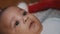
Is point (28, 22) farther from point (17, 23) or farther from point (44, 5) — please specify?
point (44, 5)

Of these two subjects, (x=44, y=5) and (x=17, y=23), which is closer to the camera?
(x=17, y=23)

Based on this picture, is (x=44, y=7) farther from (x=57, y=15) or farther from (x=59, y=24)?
(x=59, y=24)

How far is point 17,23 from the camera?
85 cm

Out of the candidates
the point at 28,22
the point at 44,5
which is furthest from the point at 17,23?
the point at 44,5

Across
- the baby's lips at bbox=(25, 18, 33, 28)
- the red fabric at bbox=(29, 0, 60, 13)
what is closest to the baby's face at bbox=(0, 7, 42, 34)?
the baby's lips at bbox=(25, 18, 33, 28)

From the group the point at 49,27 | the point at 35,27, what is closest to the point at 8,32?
the point at 35,27

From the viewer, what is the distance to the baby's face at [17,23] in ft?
2.76

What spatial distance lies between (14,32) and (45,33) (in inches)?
7.2

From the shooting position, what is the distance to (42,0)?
1189 mm

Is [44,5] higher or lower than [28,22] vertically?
higher

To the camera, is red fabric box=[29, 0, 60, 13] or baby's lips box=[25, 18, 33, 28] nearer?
baby's lips box=[25, 18, 33, 28]

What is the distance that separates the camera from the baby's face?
0.84 metres

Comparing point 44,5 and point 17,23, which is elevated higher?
point 44,5

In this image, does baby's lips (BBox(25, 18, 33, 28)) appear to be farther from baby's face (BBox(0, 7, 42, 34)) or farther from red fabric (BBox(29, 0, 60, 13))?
red fabric (BBox(29, 0, 60, 13))
